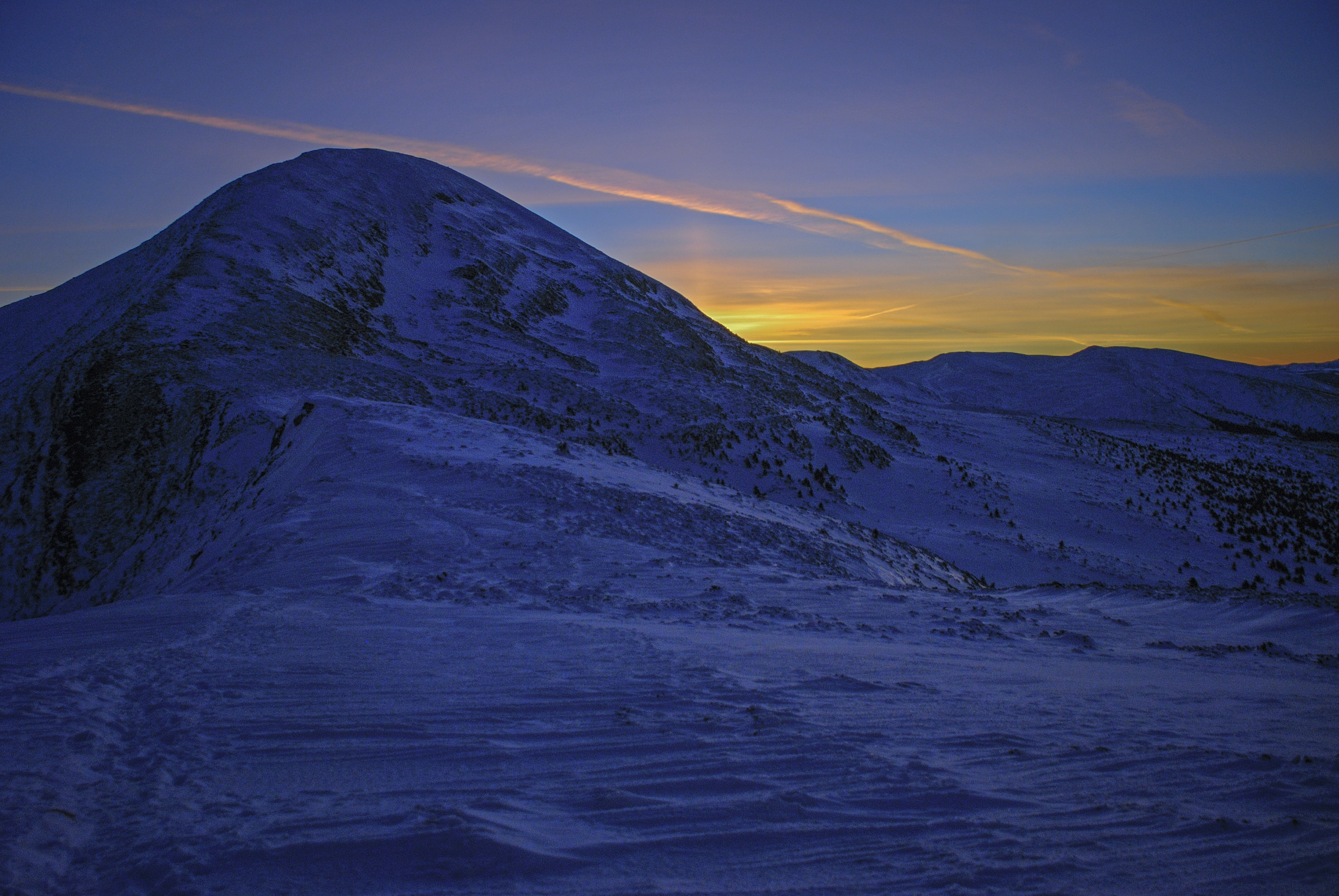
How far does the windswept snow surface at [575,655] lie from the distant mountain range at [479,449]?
154 mm

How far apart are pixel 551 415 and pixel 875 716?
2297cm

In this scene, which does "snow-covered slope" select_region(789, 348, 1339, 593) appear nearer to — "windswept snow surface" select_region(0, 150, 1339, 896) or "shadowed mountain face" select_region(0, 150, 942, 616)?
"windswept snow surface" select_region(0, 150, 1339, 896)

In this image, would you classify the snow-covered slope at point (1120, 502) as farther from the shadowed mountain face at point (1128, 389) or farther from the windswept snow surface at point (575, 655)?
the shadowed mountain face at point (1128, 389)

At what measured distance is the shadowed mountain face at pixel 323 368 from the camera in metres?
16.7

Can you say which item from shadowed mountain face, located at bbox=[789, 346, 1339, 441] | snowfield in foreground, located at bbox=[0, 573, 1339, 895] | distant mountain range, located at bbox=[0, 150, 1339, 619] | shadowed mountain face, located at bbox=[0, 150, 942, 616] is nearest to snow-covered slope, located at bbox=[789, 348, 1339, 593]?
distant mountain range, located at bbox=[0, 150, 1339, 619]

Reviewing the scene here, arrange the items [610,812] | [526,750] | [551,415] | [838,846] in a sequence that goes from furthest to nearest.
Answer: [551,415], [526,750], [610,812], [838,846]

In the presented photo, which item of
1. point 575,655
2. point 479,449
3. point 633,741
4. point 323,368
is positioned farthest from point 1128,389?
point 633,741

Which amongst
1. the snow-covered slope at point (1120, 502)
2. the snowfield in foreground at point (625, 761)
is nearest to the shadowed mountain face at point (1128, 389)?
the snow-covered slope at point (1120, 502)

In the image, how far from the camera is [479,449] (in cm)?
1505

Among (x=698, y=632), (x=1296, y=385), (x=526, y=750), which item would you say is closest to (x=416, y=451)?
(x=698, y=632)

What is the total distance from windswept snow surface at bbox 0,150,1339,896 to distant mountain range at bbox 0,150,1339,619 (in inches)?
6.1

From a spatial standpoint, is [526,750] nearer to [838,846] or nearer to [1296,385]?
[838,846]

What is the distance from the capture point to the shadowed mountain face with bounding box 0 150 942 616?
1667 cm

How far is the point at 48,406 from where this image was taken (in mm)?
20203
